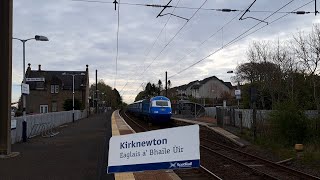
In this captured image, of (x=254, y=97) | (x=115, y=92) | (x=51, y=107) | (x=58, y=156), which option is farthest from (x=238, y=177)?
(x=115, y=92)

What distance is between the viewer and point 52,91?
88.9 meters

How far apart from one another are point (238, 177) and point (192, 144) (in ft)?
24.2

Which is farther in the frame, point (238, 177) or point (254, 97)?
point (254, 97)

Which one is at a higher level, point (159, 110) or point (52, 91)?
point (52, 91)

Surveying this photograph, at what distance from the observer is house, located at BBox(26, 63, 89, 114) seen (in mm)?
86000

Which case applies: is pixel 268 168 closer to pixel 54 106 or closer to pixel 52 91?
pixel 54 106

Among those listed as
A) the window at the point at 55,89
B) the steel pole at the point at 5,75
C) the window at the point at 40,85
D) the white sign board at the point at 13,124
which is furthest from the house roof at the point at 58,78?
the steel pole at the point at 5,75

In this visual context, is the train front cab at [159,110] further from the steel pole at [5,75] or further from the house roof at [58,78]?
the house roof at [58,78]

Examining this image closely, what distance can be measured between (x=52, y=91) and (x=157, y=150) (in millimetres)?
85012

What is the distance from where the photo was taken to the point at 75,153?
16.6 meters

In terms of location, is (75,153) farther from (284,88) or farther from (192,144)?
(284,88)

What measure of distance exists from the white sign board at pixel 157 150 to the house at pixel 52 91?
77014mm

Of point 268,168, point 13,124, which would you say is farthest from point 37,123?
point 268,168

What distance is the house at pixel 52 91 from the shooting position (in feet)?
282
